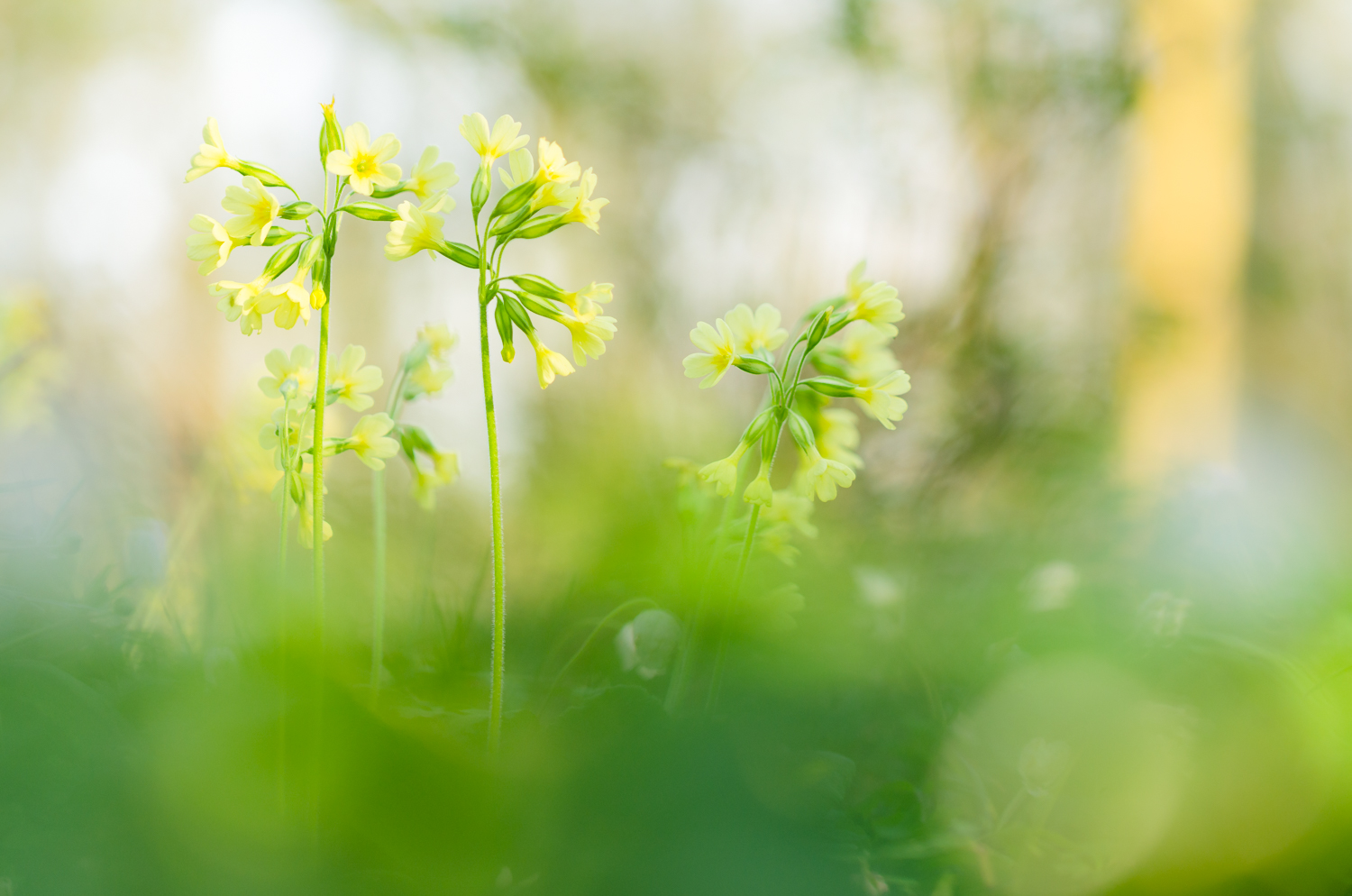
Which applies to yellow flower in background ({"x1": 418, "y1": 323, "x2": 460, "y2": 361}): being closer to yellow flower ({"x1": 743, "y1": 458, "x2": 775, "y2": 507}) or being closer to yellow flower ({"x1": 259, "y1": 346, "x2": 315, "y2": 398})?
yellow flower ({"x1": 259, "y1": 346, "x2": 315, "y2": 398})

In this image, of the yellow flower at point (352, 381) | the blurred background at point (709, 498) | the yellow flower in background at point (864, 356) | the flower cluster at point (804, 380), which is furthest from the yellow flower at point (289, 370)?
the yellow flower in background at point (864, 356)

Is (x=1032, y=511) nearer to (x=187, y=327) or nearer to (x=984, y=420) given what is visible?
(x=984, y=420)

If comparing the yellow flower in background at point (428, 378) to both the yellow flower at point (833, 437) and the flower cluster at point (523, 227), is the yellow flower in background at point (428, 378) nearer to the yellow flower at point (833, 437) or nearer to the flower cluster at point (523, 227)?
the flower cluster at point (523, 227)

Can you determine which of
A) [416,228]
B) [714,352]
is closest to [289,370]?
[416,228]

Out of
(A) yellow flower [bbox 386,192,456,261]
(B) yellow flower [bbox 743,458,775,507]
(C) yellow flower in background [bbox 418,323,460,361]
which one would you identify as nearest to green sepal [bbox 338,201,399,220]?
(A) yellow flower [bbox 386,192,456,261]

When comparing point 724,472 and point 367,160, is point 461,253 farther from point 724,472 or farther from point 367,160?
point 724,472
